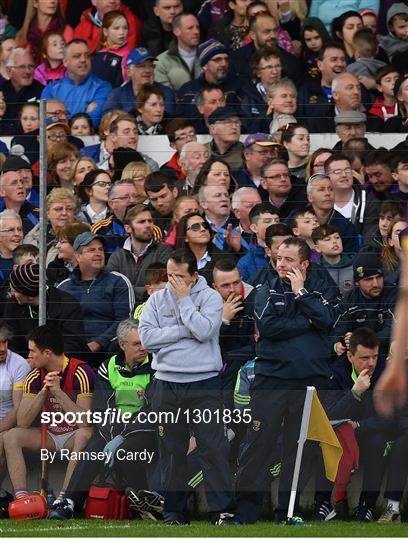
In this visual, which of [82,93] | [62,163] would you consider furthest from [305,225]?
[82,93]

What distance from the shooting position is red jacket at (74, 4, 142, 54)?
1695cm

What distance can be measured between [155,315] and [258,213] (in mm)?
2024

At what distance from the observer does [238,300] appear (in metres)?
11.7

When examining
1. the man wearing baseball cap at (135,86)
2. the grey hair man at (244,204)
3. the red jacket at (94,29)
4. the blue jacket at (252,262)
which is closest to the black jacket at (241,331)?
the blue jacket at (252,262)

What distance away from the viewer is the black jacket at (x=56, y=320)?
1198 centimetres

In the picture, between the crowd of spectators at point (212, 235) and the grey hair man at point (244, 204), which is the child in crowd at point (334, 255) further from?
the grey hair man at point (244, 204)

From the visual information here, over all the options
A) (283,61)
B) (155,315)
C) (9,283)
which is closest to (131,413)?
(155,315)

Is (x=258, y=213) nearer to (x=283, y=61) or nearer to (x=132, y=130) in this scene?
(x=132, y=130)

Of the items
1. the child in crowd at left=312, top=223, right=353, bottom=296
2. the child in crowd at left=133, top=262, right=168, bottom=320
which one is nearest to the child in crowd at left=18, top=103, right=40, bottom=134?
the child in crowd at left=133, top=262, right=168, bottom=320

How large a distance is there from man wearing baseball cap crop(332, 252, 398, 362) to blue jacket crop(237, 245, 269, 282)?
0.88 meters

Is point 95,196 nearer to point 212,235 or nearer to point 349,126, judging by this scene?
point 212,235

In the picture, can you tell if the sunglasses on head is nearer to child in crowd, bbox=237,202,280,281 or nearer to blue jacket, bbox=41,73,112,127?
child in crowd, bbox=237,202,280,281

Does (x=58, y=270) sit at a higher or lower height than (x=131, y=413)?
higher

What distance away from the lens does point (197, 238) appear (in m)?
12.5
